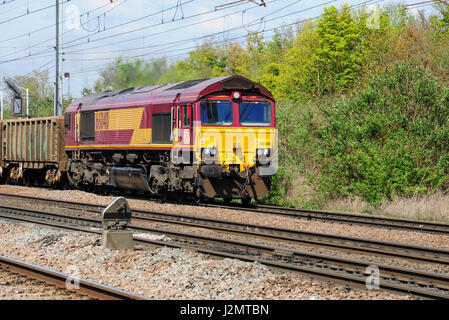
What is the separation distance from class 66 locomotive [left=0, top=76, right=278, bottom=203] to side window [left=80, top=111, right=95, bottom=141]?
0.04m

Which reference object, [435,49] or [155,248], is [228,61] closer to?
[435,49]

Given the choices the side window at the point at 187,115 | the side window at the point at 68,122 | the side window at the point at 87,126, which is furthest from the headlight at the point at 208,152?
the side window at the point at 68,122

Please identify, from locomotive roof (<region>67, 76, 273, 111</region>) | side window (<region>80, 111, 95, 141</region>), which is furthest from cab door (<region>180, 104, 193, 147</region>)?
side window (<region>80, 111, 95, 141</region>)

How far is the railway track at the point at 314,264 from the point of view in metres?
7.36

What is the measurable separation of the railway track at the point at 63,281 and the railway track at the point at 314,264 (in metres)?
2.62

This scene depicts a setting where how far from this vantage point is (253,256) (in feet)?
31.0

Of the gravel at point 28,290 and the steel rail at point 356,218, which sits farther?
the steel rail at point 356,218

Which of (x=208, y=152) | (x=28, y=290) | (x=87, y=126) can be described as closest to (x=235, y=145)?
(x=208, y=152)

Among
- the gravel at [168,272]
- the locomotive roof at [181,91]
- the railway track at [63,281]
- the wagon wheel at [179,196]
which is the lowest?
the gravel at [168,272]

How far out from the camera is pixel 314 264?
8.77 metres

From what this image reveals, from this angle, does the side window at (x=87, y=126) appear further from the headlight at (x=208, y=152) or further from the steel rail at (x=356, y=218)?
the headlight at (x=208, y=152)

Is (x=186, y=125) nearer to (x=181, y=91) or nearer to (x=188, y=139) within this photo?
(x=188, y=139)

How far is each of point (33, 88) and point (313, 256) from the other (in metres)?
71.6

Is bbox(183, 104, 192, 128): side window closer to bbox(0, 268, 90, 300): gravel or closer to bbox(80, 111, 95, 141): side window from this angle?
bbox(80, 111, 95, 141): side window
